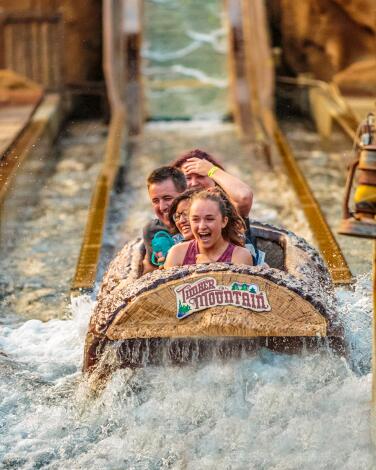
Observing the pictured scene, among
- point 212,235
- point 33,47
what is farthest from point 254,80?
point 212,235

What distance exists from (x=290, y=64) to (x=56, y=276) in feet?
21.2

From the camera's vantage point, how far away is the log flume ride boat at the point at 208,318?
3.89m

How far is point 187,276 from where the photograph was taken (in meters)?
3.98

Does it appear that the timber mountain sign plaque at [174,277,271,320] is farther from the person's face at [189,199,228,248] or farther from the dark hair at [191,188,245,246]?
the dark hair at [191,188,245,246]

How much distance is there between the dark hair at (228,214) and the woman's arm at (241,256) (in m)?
0.06

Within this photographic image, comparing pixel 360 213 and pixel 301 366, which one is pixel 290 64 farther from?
pixel 360 213

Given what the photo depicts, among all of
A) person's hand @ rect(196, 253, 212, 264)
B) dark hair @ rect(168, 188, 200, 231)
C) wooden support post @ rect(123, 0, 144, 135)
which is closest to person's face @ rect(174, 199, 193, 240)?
dark hair @ rect(168, 188, 200, 231)

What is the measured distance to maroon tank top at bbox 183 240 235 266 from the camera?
13.8ft

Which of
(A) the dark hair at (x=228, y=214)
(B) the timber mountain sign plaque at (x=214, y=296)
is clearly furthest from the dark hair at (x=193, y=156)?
(B) the timber mountain sign plaque at (x=214, y=296)

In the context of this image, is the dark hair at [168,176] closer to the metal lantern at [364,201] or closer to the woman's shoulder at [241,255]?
the woman's shoulder at [241,255]

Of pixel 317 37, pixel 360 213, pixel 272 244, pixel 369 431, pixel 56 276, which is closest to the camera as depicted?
pixel 360 213

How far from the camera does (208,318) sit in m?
3.88

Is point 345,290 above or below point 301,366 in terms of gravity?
below

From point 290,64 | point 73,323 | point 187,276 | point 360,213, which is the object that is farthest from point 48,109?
point 360,213
